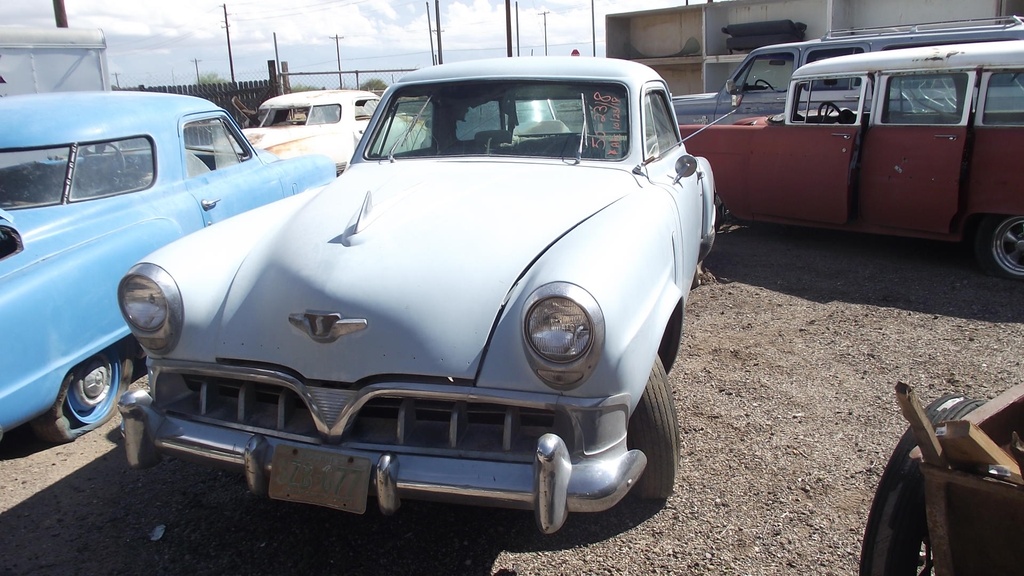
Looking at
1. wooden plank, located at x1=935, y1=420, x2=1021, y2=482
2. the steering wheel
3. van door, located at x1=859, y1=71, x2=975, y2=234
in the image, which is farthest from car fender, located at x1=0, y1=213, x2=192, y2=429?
the steering wheel

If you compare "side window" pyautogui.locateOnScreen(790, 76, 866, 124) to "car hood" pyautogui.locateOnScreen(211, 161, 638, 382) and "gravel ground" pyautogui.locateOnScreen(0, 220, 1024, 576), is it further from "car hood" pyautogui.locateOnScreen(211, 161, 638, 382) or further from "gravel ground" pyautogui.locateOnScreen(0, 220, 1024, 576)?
"car hood" pyautogui.locateOnScreen(211, 161, 638, 382)

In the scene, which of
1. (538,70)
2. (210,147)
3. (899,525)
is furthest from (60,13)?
(899,525)

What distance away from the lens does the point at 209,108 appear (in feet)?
18.0

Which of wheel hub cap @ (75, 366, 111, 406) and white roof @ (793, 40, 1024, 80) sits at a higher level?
white roof @ (793, 40, 1024, 80)

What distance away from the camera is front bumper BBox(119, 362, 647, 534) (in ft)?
7.27

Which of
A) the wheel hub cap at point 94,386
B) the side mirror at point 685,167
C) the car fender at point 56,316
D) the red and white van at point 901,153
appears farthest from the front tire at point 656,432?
the red and white van at point 901,153

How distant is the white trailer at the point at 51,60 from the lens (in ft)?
31.1

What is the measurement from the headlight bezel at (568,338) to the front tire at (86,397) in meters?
2.41

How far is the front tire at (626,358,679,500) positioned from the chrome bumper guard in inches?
12.5

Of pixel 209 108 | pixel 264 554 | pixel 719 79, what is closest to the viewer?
pixel 264 554

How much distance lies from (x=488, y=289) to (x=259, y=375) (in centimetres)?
77

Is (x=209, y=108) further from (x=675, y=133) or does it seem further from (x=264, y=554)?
(x=264, y=554)

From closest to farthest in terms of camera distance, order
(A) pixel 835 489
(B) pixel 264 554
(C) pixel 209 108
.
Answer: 1. (B) pixel 264 554
2. (A) pixel 835 489
3. (C) pixel 209 108

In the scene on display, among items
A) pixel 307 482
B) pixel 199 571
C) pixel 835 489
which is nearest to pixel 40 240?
pixel 199 571
